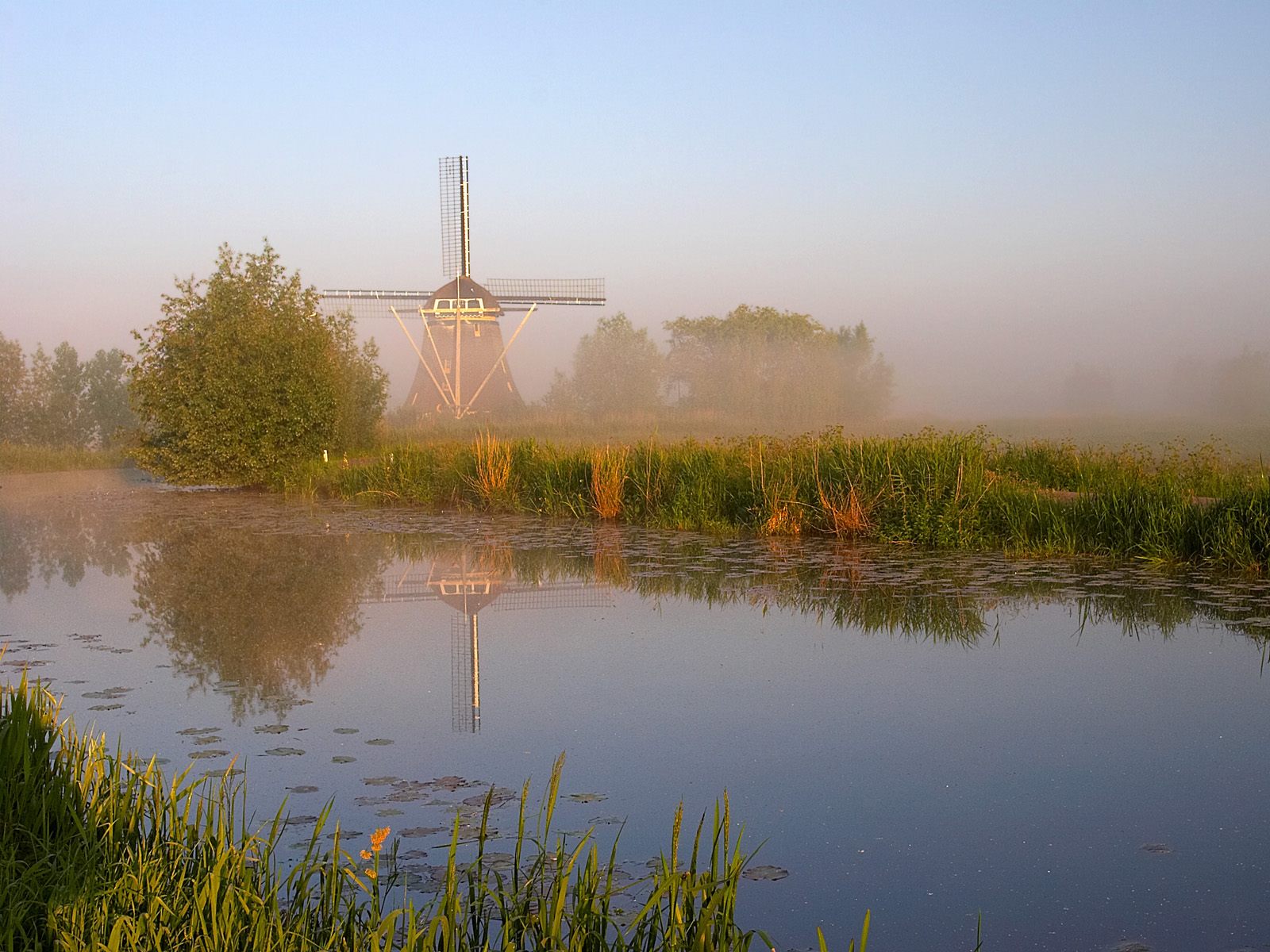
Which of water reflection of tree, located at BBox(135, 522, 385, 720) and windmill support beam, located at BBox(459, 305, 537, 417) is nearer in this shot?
water reflection of tree, located at BBox(135, 522, 385, 720)

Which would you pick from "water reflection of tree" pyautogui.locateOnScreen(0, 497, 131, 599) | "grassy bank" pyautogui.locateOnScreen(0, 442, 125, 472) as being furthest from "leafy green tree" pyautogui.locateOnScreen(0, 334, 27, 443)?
"water reflection of tree" pyautogui.locateOnScreen(0, 497, 131, 599)

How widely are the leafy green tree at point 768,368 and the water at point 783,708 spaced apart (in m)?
41.6

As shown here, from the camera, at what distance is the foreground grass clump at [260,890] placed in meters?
2.70

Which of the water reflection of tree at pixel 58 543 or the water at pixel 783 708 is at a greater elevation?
the water reflection of tree at pixel 58 543

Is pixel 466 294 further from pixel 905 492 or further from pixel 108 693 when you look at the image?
pixel 108 693

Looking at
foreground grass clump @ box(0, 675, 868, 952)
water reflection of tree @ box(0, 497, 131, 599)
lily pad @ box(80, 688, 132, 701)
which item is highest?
water reflection of tree @ box(0, 497, 131, 599)

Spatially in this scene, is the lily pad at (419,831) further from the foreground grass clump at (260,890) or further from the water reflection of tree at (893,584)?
the water reflection of tree at (893,584)

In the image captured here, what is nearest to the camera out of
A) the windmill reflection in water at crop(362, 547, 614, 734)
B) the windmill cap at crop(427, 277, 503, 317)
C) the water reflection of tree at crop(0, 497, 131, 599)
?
the windmill reflection in water at crop(362, 547, 614, 734)

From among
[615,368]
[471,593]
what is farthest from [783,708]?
[615,368]

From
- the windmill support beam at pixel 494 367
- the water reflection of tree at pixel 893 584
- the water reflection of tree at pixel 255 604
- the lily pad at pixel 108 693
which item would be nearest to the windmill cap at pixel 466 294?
the windmill support beam at pixel 494 367

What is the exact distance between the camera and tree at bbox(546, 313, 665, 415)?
56.5 m

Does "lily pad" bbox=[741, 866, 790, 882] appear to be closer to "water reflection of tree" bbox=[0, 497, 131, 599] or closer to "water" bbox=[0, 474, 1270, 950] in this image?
"water" bbox=[0, 474, 1270, 950]

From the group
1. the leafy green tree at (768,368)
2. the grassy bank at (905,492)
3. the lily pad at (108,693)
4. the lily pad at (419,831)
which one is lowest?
the lily pad at (419,831)

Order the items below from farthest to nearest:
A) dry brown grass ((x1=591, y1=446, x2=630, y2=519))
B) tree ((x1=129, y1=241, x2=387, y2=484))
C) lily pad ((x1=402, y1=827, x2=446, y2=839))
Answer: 1. tree ((x1=129, y1=241, x2=387, y2=484))
2. dry brown grass ((x1=591, y1=446, x2=630, y2=519))
3. lily pad ((x1=402, y1=827, x2=446, y2=839))
